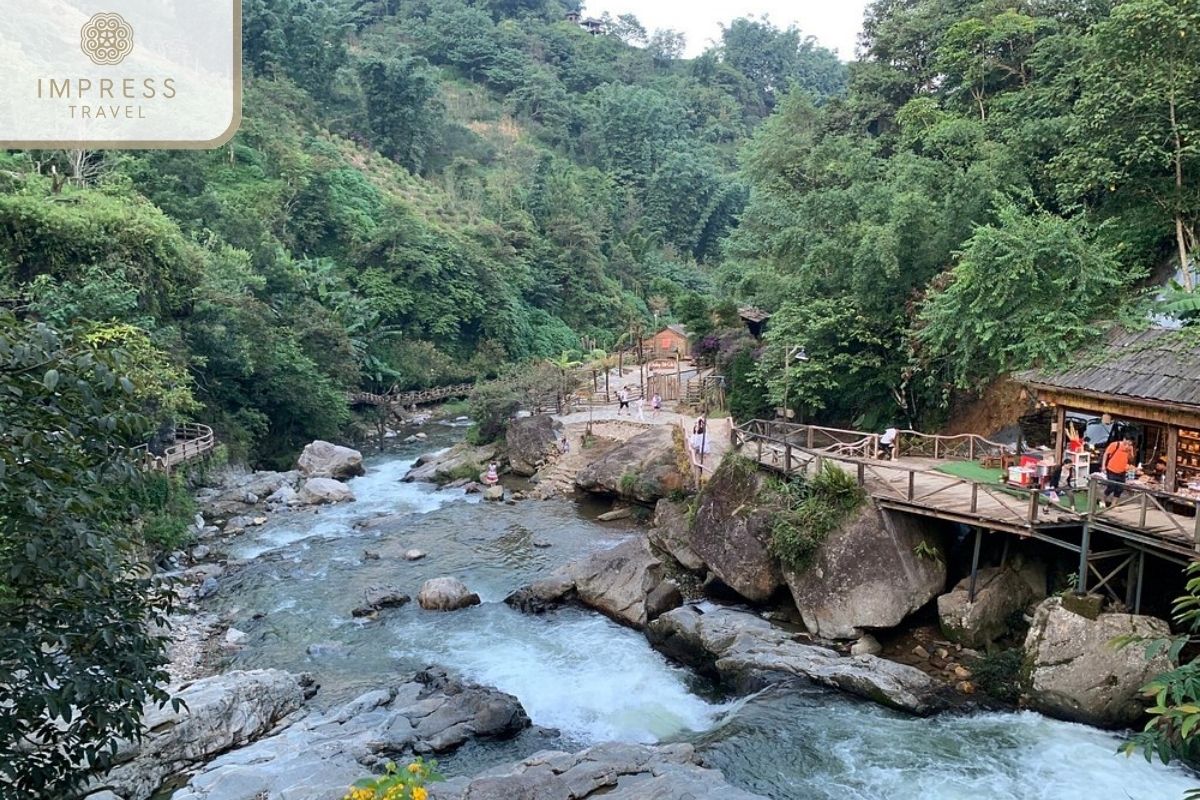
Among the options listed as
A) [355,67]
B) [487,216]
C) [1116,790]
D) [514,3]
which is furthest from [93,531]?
[514,3]

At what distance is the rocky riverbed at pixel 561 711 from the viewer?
12.2 meters

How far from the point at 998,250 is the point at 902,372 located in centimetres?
499

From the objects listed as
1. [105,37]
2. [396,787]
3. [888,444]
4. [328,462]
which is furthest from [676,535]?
[105,37]

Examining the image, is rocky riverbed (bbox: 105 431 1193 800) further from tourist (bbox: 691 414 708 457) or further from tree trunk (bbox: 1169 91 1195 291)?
tree trunk (bbox: 1169 91 1195 291)

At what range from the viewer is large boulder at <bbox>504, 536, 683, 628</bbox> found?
18672mm

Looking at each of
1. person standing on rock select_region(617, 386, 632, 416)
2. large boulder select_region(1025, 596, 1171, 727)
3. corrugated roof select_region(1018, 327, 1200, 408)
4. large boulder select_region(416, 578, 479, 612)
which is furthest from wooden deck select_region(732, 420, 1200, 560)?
person standing on rock select_region(617, 386, 632, 416)

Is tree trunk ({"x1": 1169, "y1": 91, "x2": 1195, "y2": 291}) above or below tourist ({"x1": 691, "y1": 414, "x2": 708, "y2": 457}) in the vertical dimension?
above

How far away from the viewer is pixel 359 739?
13.6 metres

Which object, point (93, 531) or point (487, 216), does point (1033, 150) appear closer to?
point (93, 531)

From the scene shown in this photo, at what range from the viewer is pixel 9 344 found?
4.86 meters

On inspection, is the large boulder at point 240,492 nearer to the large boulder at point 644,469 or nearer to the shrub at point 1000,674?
the large boulder at point 644,469

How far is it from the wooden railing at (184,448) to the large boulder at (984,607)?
2106 centimetres

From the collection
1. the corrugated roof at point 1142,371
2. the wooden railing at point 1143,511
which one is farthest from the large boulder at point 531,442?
the wooden railing at point 1143,511

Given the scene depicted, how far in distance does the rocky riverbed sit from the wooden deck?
3226 mm
